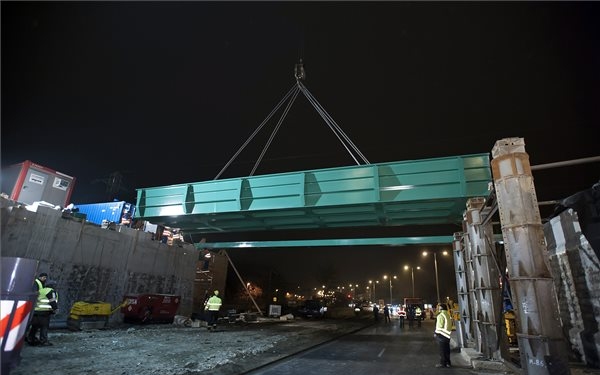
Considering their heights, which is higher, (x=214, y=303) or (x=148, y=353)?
(x=214, y=303)

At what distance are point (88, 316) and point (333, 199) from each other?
10.1 meters

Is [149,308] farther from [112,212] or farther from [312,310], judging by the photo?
[312,310]

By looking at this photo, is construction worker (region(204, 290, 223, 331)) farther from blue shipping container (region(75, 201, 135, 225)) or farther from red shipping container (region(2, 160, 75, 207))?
red shipping container (region(2, 160, 75, 207))

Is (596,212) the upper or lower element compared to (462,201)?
lower

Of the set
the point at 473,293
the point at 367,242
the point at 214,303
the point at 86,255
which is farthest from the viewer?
the point at 214,303

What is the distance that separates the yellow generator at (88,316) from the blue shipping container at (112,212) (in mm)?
7338

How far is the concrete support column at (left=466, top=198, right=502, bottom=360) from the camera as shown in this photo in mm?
8938

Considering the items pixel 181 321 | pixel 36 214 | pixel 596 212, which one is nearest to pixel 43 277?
pixel 36 214

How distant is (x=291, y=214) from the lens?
42.8 ft

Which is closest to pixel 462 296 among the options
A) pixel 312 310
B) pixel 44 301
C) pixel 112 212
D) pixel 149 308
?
pixel 44 301

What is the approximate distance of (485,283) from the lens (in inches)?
360

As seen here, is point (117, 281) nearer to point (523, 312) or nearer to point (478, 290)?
point (478, 290)

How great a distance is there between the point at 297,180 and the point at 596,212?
8044 mm

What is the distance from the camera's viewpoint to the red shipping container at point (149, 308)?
1529 cm
